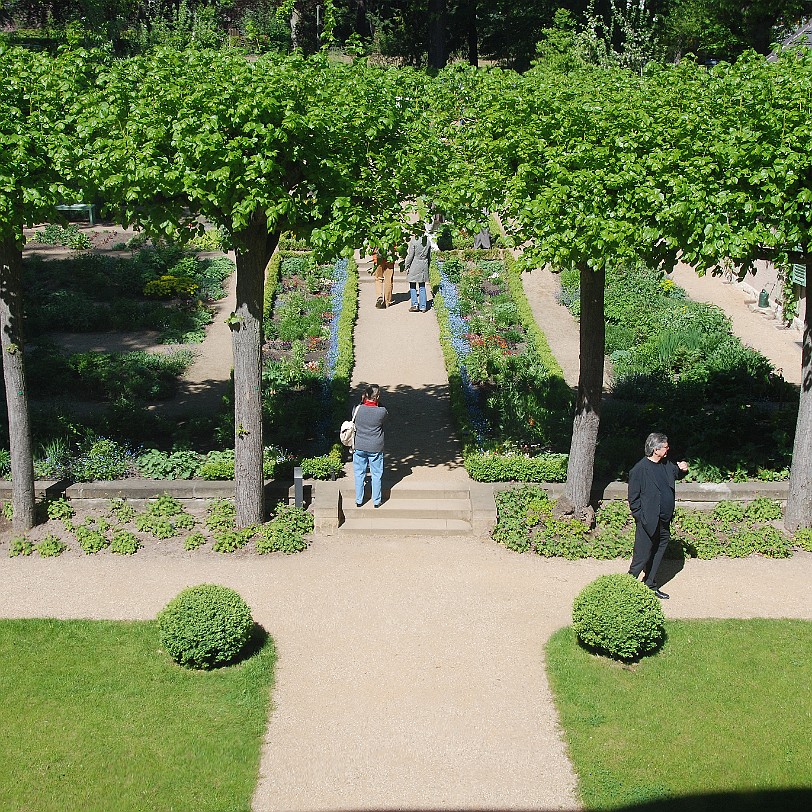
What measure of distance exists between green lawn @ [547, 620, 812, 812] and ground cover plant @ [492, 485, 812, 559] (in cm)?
156

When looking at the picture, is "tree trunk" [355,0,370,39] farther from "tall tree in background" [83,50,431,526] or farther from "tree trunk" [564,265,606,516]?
"tree trunk" [564,265,606,516]

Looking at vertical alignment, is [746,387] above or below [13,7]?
below

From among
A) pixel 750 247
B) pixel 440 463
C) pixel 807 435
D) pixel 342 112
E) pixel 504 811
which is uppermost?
pixel 342 112

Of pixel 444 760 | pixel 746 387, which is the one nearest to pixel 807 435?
pixel 746 387

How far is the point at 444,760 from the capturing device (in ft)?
27.6

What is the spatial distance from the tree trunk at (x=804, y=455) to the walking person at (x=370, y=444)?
493 cm

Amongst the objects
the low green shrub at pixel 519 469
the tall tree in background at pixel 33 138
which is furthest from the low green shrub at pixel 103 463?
the low green shrub at pixel 519 469

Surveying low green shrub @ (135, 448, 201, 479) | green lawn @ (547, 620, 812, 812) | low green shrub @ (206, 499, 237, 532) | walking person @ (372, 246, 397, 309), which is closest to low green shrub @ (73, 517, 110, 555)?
low green shrub @ (135, 448, 201, 479)

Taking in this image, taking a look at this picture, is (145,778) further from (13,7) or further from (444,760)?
(13,7)

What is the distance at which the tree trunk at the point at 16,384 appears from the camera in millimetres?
11680

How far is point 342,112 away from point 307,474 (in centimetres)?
477

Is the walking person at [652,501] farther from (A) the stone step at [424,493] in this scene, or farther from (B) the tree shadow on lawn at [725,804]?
(B) the tree shadow on lawn at [725,804]

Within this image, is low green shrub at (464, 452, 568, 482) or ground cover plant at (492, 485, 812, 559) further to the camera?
low green shrub at (464, 452, 568, 482)

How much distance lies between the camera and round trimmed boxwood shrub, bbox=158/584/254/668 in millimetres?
9406
